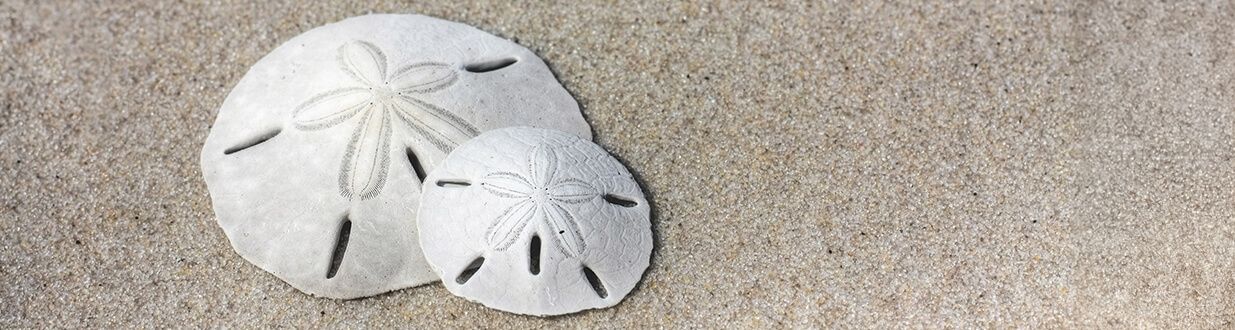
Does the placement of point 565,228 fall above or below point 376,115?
below

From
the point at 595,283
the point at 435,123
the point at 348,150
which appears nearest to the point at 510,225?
the point at 595,283

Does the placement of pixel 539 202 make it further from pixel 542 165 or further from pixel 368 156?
pixel 368 156

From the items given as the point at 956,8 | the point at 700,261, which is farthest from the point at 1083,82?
the point at 700,261

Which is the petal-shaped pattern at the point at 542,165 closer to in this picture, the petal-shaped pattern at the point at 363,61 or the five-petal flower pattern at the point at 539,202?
the five-petal flower pattern at the point at 539,202

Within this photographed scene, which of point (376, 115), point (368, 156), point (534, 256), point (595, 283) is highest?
point (376, 115)

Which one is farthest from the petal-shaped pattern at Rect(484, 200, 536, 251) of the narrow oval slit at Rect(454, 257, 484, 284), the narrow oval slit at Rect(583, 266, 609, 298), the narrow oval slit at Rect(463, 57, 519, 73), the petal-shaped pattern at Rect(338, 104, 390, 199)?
the narrow oval slit at Rect(463, 57, 519, 73)

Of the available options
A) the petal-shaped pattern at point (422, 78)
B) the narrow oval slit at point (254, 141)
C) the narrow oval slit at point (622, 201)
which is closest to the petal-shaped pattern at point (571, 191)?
the narrow oval slit at point (622, 201)

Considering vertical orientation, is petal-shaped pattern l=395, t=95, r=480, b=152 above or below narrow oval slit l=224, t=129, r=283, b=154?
above

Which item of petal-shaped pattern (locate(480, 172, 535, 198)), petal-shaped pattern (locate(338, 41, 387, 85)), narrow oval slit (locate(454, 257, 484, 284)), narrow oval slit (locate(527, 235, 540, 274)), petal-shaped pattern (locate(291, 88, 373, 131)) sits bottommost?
narrow oval slit (locate(454, 257, 484, 284))

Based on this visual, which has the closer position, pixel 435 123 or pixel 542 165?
pixel 542 165

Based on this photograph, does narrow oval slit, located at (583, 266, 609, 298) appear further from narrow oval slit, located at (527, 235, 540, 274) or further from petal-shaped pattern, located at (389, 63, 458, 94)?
petal-shaped pattern, located at (389, 63, 458, 94)
